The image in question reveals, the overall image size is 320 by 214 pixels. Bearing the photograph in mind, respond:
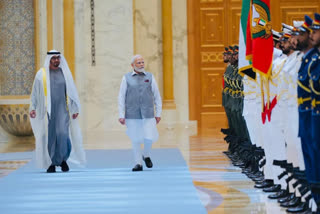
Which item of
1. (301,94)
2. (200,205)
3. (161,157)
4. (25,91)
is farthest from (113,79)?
(301,94)

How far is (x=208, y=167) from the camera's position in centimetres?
918

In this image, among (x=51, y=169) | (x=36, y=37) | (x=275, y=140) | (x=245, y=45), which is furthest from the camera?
(x=36, y=37)

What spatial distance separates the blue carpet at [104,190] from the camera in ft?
20.5

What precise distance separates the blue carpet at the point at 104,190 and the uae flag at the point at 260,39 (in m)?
1.43

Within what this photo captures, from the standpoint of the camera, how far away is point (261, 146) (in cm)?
747

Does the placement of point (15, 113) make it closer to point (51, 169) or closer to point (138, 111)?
point (51, 169)

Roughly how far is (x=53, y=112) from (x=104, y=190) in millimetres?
2207

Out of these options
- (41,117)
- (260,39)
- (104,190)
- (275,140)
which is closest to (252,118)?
(260,39)

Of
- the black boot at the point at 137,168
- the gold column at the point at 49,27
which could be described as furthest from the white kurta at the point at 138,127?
the gold column at the point at 49,27

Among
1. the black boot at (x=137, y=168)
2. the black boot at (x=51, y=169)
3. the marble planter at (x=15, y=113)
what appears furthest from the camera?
the marble planter at (x=15, y=113)

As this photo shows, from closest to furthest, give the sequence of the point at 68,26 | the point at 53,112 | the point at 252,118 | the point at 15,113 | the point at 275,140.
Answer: the point at 275,140 < the point at 252,118 < the point at 53,112 < the point at 15,113 < the point at 68,26

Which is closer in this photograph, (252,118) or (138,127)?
(252,118)

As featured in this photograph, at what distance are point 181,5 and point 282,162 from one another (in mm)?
11039

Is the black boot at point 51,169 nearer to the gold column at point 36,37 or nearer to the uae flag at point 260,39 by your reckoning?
the uae flag at point 260,39
